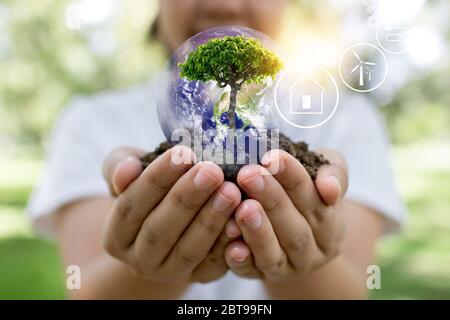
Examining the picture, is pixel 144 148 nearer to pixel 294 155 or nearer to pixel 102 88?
pixel 294 155

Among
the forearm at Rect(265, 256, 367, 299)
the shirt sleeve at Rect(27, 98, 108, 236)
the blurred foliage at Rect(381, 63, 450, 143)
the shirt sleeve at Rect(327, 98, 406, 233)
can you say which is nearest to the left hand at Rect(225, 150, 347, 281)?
the forearm at Rect(265, 256, 367, 299)

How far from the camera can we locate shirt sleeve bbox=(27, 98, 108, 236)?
191 centimetres

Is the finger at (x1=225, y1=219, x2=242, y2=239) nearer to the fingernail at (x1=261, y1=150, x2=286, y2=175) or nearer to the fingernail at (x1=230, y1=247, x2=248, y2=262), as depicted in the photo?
the fingernail at (x1=230, y1=247, x2=248, y2=262)

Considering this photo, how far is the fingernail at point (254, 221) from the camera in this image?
0.99 metres

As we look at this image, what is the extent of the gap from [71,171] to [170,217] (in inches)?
40.5

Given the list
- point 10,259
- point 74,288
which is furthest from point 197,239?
point 10,259

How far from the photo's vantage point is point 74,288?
1.44 metres

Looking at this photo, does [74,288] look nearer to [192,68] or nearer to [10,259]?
[192,68]

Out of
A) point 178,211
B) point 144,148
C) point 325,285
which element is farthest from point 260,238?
point 144,148

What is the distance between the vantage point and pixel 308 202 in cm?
107

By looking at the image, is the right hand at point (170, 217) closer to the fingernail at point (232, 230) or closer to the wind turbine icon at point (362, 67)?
the fingernail at point (232, 230)

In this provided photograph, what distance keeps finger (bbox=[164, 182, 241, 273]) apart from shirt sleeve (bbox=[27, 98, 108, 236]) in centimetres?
81

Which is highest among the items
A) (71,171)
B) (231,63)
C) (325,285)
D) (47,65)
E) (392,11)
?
(47,65)
